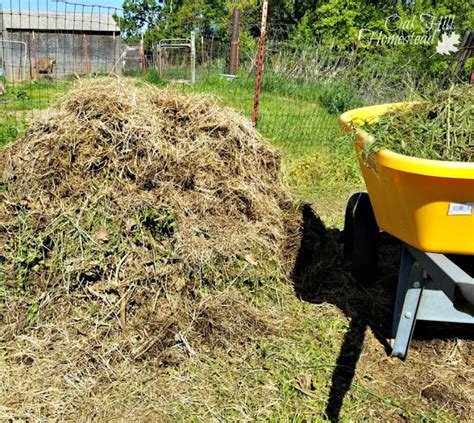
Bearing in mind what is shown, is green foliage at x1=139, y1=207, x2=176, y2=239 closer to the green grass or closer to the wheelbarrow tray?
the wheelbarrow tray

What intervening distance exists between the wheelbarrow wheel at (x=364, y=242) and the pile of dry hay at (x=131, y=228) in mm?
539

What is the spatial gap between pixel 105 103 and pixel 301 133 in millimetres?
4544

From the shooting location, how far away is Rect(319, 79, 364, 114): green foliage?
29.5ft

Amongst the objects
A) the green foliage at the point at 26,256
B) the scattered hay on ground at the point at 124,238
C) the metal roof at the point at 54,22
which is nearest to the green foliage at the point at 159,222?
the scattered hay on ground at the point at 124,238

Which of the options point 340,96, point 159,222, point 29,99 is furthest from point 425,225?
point 340,96

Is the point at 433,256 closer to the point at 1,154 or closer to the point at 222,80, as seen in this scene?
the point at 1,154

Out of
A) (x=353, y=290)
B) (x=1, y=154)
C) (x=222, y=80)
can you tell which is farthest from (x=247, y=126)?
(x=222, y=80)

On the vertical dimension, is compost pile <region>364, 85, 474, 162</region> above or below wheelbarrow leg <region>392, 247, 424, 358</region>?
above

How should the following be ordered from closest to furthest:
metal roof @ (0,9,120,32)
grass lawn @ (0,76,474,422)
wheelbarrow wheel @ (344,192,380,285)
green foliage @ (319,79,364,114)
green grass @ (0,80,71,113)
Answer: grass lawn @ (0,76,474,422) < wheelbarrow wheel @ (344,192,380,285) < green grass @ (0,80,71,113) < green foliage @ (319,79,364,114) < metal roof @ (0,9,120,32)

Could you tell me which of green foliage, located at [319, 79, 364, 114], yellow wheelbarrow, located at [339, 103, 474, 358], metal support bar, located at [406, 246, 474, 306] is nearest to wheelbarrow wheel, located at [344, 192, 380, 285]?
yellow wheelbarrow, located at [339, 103, 474, 358]

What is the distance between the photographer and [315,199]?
5223 mm

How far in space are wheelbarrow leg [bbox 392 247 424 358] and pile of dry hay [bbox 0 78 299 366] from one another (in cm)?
77

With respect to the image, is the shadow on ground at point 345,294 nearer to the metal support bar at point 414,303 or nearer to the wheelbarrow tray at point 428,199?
the metal support bar at point 414,303

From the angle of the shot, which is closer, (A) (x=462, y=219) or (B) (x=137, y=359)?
(A) (x=462, y=219)
